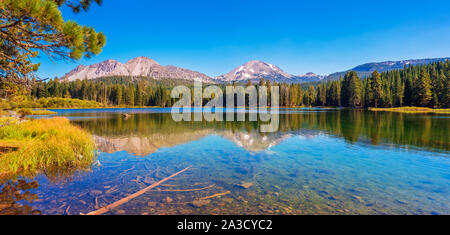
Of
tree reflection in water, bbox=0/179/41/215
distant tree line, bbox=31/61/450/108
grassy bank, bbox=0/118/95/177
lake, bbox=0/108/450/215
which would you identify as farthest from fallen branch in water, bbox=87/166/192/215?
distant tree line, bbox=31/61/450/108

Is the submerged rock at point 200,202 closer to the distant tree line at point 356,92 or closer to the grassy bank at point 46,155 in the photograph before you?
the grassy bank at point 46,155

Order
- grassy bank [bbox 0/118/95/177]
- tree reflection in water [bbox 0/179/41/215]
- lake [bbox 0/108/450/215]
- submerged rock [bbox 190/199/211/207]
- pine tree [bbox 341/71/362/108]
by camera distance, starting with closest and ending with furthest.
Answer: tree reflection in water [bbox 0/179/41/215], lake [bbox 0/108/450/215], submerged rock [bbox 190/199/211/207], grassy bank [bbox 0/118/95/177], pine tree [bbox 341/71/362/108]

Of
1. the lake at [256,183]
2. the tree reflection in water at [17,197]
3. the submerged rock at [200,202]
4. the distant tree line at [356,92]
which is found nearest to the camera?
the tree reflection in water at [17,197]

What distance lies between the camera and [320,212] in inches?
250

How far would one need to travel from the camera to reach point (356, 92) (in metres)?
100

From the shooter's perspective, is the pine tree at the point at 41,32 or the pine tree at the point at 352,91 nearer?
the pine tree at the point at 41,32

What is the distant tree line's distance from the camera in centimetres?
8025

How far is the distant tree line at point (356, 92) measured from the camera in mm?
80250

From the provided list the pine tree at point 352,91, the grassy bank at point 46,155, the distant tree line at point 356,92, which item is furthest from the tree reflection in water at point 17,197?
the pine tree at point 352,91

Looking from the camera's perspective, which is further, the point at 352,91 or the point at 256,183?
the point at 352,91

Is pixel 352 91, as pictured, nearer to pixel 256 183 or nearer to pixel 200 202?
pixel 256 183

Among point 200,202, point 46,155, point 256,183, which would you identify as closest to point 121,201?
point 200,202

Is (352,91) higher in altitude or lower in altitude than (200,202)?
higher

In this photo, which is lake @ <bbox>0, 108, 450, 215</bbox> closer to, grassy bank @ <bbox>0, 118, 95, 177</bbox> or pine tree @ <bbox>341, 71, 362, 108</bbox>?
grassy bank @ <bbox>0, 118, 95, 177</bbox>
